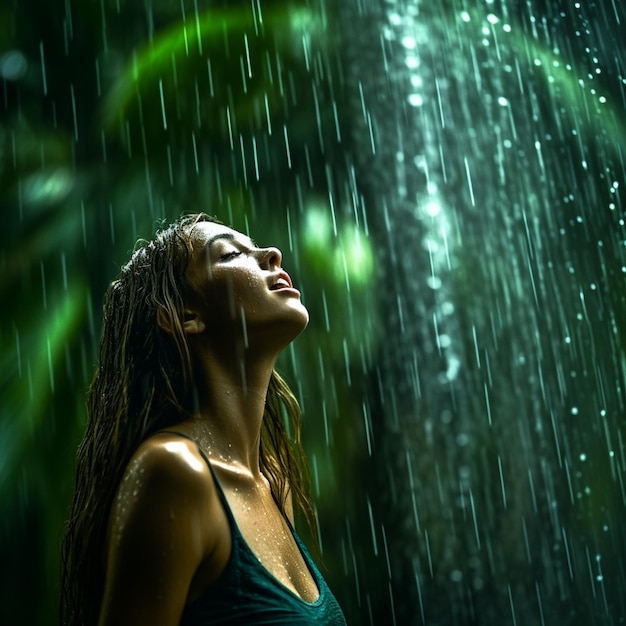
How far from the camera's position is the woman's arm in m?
1.12

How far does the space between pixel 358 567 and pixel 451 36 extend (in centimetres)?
322

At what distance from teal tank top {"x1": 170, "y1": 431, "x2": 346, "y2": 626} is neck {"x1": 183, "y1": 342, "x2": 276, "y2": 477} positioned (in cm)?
15

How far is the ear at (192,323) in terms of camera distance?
147 centimetres

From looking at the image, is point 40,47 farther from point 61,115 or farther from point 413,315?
point 413,315

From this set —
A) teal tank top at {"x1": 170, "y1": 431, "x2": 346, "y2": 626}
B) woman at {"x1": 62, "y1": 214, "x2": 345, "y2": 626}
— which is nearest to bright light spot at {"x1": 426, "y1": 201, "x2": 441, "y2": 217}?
woman at {"x1": 62, "y1": 214, "x2": 345, "y2": 626}

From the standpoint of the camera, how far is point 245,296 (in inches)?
57.9

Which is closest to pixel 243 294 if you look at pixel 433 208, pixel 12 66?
pixel 433 208

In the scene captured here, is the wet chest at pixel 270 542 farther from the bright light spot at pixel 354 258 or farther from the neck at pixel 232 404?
the bright light spot at pixel 354 258

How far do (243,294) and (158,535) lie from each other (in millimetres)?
475

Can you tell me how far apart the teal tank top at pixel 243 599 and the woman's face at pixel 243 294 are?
0.91 ft

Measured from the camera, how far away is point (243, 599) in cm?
120

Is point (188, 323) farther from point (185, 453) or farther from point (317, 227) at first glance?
point (317, 227)

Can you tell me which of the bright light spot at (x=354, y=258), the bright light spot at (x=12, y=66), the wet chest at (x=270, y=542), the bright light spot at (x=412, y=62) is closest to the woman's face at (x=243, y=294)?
the wet chest at (x=270, y=542)

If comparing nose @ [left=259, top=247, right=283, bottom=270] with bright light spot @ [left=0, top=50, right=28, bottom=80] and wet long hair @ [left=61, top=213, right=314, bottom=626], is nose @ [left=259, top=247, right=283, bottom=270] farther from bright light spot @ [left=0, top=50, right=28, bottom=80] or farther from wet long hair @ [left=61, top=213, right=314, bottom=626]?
bright light spot @ [left=0, top=50, right=28, bottom=80]
